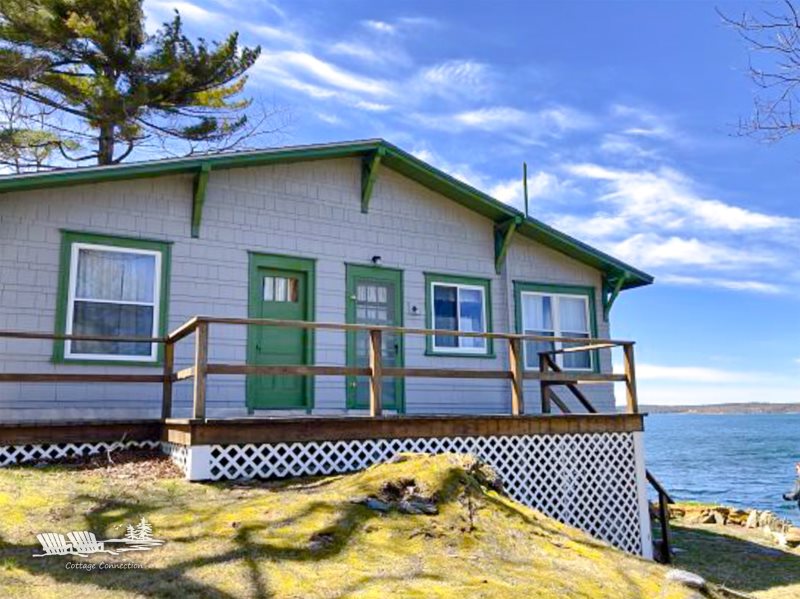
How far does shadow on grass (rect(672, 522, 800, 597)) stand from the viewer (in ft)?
29.0

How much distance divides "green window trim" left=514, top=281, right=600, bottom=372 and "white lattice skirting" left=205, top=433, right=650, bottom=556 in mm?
3121

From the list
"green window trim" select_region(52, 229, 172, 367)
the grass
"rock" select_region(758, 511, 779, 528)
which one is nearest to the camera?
the grass

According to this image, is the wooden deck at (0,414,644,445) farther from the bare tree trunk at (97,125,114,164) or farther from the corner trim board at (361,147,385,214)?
the bare tree trunk at (97,125,114,164)

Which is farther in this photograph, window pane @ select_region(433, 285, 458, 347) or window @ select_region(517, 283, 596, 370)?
window @ select_region(517, 283, 596, 370)

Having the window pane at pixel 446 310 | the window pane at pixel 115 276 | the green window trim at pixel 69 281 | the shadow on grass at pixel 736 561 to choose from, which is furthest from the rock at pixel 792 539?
the window pane at pixel 115 276

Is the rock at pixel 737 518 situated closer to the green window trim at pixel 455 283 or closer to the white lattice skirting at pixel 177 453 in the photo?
the green window trim at pixel 455 283

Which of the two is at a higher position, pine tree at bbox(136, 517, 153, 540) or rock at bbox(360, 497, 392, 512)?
rock at bbox(360, 497, 392, 512)

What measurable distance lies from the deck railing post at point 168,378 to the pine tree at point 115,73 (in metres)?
10.5

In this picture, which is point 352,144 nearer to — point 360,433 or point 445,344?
point 445,344

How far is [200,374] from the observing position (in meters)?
6.42

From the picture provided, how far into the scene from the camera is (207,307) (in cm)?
906

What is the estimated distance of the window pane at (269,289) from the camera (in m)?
9.60

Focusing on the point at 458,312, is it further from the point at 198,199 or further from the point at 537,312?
the point at 198,199

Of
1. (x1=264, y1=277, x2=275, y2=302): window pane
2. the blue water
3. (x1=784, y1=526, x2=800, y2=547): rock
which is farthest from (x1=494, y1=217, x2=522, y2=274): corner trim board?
the blue water
